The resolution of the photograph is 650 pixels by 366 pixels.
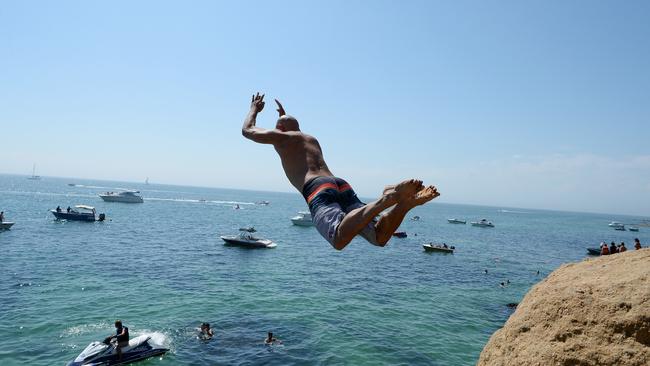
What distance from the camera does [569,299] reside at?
641cm

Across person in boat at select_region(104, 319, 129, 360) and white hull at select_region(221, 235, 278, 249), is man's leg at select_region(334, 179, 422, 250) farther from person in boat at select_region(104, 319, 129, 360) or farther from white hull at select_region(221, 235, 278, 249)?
white hull at select_region(221, 235, 278, 249)

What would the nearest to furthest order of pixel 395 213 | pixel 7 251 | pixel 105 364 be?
pixel 395 213
pixel 105 364
pixel 7 251

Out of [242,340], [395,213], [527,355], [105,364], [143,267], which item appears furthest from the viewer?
[143,267]

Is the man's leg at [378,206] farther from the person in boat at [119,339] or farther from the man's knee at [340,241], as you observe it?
the person in boat at [119,339]

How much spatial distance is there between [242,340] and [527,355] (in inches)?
639

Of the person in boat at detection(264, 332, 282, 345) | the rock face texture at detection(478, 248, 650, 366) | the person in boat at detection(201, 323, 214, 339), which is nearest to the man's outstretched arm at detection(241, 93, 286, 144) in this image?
the rock face texture at detection(478, 248, 650, 366)

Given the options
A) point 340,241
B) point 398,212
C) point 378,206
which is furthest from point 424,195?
point 340,241

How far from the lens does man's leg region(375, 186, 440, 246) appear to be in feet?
12.3

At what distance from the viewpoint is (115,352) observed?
16.7 m

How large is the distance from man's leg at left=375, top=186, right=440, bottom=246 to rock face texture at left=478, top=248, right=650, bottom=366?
3846 millimetres

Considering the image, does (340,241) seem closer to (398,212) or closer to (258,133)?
(398,212)

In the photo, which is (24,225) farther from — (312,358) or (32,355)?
(312,358)

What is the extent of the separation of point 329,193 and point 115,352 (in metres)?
16.5

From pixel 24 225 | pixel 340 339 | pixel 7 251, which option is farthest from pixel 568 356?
pixel 24 225
